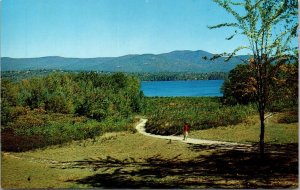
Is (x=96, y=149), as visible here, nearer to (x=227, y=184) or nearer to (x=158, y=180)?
(x=158, y=180)

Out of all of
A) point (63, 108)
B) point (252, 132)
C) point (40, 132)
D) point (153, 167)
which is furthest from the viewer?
point (63, 108)

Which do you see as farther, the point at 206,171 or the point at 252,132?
the point at 252,132

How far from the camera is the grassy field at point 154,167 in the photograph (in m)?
12.9

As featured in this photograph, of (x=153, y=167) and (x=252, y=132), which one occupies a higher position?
(x=252, y=132)

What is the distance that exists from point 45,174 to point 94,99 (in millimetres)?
29992

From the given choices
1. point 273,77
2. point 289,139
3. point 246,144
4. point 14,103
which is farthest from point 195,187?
point 14,103

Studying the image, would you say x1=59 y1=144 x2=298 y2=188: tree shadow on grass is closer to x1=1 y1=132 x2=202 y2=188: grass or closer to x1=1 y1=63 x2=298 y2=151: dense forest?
x1=1 y1=132 x2=202 y2=188: grass

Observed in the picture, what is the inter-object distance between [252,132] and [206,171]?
9.42m

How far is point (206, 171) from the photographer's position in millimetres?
14477

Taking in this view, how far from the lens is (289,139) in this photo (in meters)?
19.9

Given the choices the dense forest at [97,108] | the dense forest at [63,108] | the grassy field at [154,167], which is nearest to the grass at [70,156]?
the grassy field at [154,167]

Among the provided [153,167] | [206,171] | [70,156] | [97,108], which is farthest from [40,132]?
[206,171]

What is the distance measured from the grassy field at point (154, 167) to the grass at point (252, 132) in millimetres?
871

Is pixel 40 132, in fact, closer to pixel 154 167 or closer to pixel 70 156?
pixel 70 156
